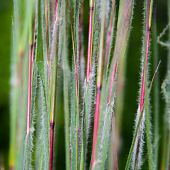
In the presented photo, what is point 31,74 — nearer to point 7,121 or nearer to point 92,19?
point 92,19

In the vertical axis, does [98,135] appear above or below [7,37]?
below

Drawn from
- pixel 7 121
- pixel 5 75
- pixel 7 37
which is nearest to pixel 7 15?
pixel 7 37

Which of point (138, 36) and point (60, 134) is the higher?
point (138, 36)

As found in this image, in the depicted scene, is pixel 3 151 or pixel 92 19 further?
pixel 3 151

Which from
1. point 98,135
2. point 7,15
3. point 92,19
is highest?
point 7,15

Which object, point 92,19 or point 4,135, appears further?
point 4,135

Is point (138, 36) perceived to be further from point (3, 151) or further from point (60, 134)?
point (3, 151)

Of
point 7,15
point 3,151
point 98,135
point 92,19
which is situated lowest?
point 3,151

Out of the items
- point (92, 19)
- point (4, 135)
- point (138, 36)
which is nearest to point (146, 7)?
point (92, 19)
